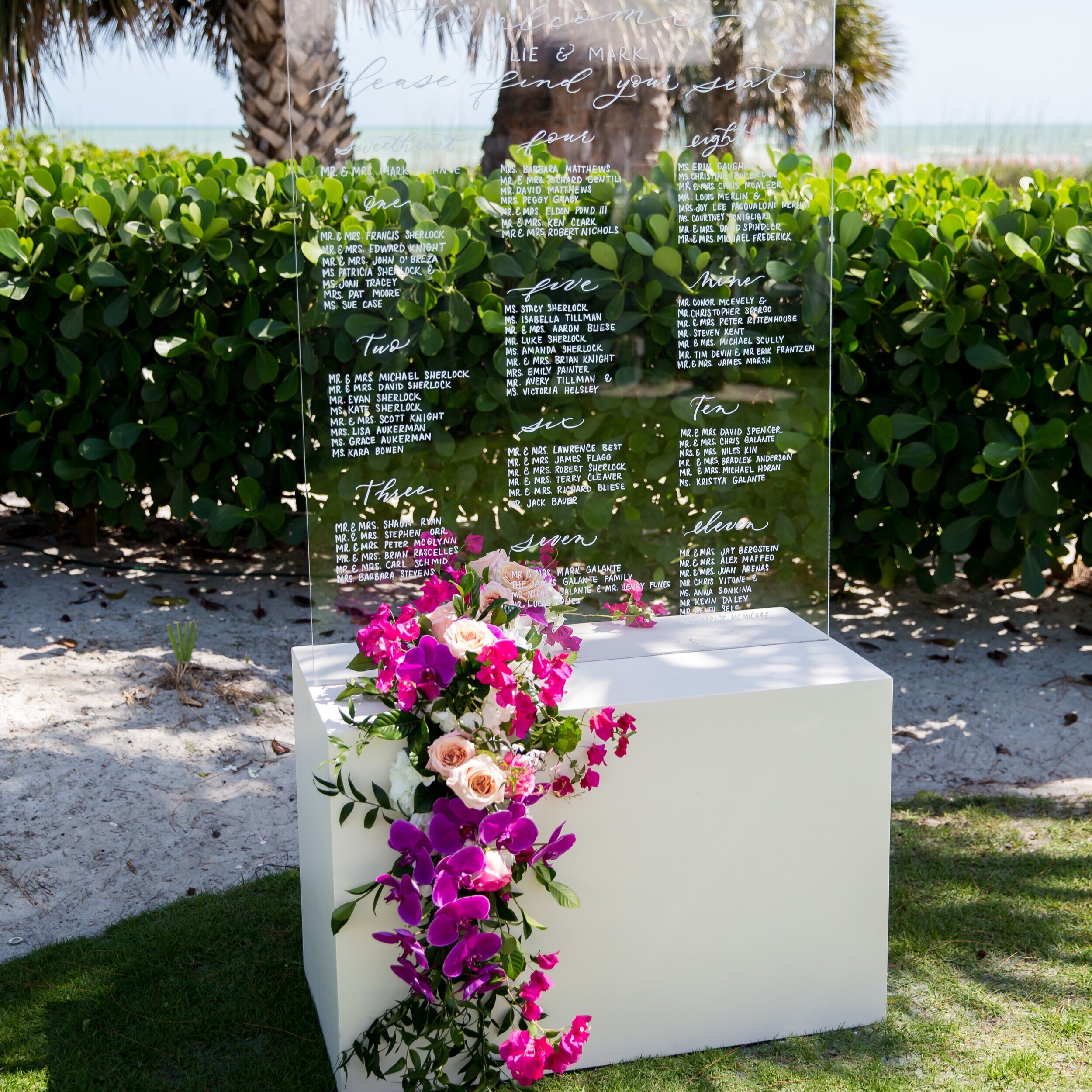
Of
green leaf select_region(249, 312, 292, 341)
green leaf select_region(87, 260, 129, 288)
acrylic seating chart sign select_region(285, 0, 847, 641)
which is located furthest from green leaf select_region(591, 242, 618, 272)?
green leaf select_region(87, 260, 129, 288)

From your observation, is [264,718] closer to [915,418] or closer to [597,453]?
[597,453]

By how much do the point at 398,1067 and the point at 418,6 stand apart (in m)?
1.79

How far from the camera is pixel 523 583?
6.98 ft

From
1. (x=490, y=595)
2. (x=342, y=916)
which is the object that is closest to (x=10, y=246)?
(x=490, y=595)

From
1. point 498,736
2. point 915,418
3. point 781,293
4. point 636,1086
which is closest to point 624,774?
point 498,736

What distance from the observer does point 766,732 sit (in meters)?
2.12

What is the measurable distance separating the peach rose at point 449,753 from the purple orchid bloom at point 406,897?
17 centimetres

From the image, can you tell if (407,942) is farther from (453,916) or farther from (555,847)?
(555,847)

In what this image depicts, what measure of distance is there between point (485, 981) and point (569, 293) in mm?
1236

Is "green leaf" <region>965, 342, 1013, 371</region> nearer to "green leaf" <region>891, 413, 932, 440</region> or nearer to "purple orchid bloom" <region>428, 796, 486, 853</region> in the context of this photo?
"green leaf" <region>891, 413, 932, 440</region>

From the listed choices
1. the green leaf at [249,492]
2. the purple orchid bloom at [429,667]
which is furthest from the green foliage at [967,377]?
the purple orchid bloom at [429,667]

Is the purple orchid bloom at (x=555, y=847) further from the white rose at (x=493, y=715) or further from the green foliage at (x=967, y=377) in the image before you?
the green foliage at (x=967, y=377)

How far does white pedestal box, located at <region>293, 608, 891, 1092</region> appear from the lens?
2.02 meters

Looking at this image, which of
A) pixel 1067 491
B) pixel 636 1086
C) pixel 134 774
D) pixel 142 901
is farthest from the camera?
pixel 1067 491
